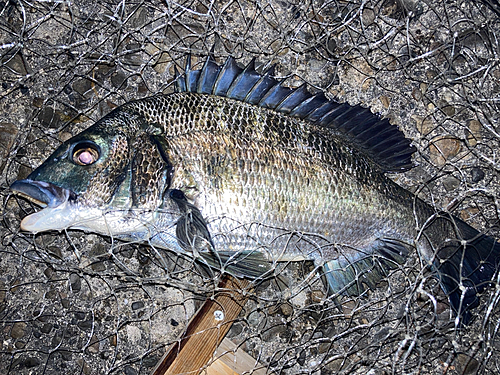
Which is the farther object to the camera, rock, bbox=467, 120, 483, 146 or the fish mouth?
rock, bbox=467, 120, 483, 146

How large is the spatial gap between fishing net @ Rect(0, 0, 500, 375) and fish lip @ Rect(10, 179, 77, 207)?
1.26 feet

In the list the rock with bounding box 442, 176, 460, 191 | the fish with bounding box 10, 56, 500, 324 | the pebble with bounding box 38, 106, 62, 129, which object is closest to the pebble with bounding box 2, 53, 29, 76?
the pebble with bounding box 38, 106, 62, 129

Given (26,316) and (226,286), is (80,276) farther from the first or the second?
(226,286)

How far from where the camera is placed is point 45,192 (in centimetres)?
220

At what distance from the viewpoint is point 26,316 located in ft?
8.52

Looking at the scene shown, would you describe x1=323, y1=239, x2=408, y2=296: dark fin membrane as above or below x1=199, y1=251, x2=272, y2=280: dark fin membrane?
below

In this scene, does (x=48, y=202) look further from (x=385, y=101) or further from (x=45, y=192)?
(x=385, y=101)

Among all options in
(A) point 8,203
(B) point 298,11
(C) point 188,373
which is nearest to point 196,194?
(C) point 188,373

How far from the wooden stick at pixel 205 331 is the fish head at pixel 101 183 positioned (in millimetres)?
475

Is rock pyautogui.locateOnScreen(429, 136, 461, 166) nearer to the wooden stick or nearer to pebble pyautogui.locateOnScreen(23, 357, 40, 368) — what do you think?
the wooden stick

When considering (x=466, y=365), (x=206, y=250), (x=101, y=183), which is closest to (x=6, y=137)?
(x=101, y=183)

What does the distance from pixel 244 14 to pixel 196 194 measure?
112 cm

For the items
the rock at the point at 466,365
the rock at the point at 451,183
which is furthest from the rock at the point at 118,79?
the rock at the point at 466,365

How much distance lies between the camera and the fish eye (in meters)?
2.25
